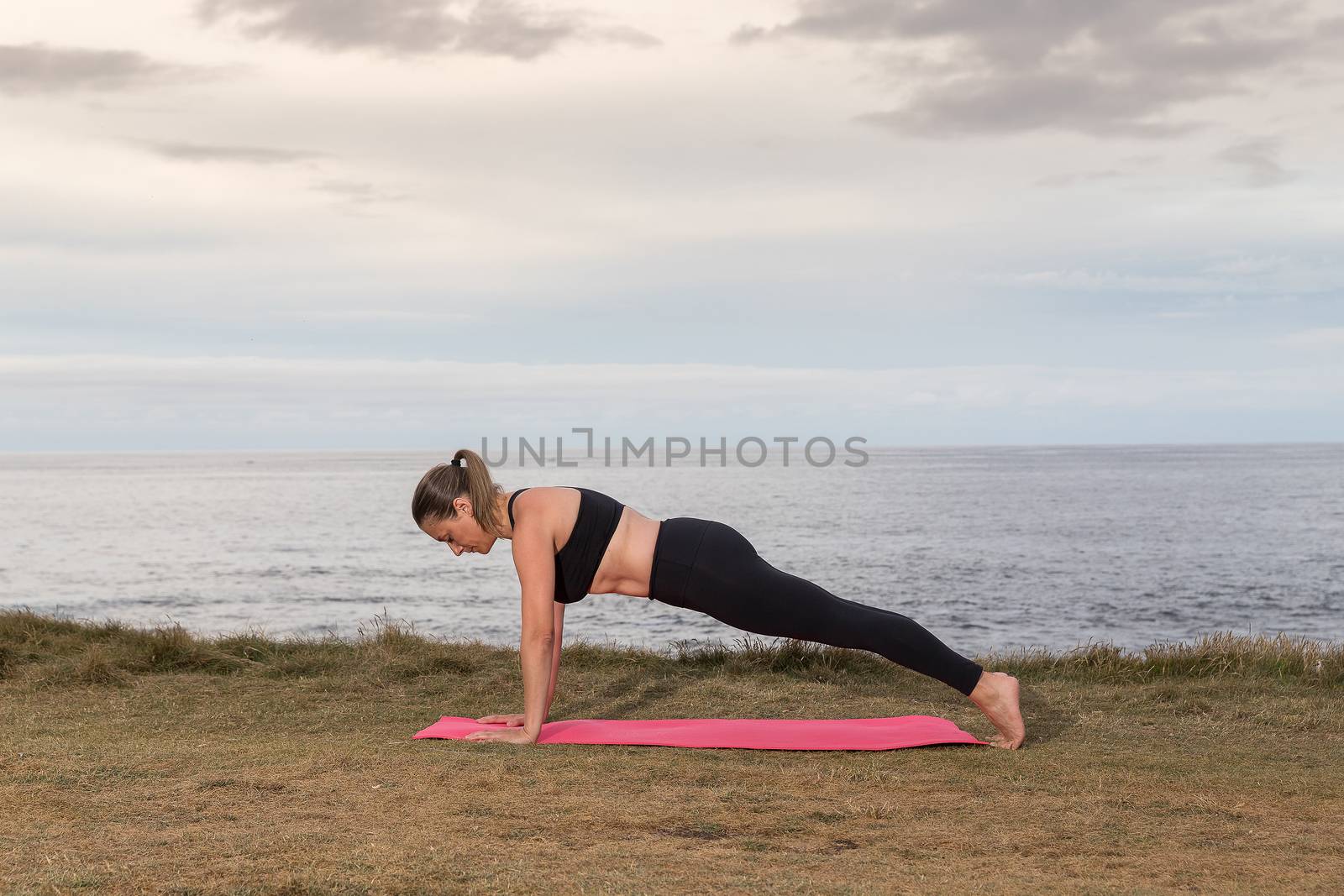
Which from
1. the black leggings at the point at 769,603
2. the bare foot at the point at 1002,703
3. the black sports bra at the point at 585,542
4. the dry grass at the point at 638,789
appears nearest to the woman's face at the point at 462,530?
the black sports bra at the point at 585,542

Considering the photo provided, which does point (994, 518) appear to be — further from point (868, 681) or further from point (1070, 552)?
point (868, 681)

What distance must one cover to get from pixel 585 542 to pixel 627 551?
18 centimetres

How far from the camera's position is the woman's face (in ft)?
14.6

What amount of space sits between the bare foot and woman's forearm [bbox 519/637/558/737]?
176 centimetres

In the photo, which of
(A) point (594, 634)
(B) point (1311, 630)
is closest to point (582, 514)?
(A) point (594, 634)

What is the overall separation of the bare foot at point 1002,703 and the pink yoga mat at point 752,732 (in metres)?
0.14

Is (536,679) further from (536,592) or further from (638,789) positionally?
(638,789)

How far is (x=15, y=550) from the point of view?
3428 cm

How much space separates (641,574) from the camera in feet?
14.9

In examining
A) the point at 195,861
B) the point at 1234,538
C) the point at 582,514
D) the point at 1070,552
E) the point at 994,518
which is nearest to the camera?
the point at 195,861

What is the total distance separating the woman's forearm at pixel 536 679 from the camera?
4.45m

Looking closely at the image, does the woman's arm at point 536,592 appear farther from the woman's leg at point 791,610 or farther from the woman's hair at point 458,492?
the woman's leg at point 791,610

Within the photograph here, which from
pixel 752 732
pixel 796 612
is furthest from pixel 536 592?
pixel 752 732

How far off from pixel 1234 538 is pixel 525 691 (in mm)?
40319
